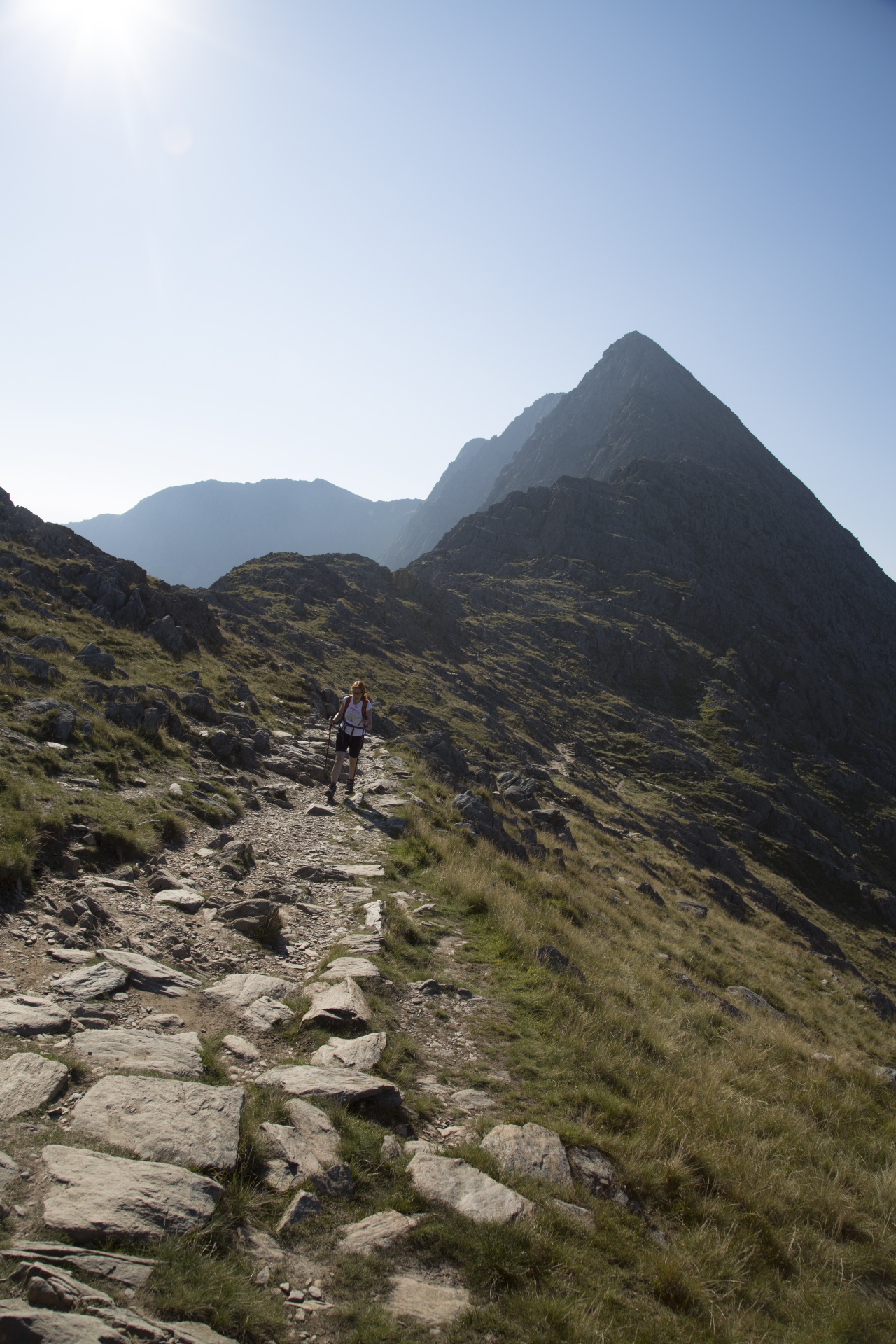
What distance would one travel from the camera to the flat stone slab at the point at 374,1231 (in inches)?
175

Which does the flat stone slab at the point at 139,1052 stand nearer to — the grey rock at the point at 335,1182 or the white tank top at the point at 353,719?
the grey rock at the point at 335,1182

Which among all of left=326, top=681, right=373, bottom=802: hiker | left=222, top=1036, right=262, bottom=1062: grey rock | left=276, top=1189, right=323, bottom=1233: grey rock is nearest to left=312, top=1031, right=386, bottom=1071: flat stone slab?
left=222, top=1036, right=262, bottom=1062: grey rock

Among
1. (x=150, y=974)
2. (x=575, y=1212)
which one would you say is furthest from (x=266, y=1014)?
(x=575, y=1212)

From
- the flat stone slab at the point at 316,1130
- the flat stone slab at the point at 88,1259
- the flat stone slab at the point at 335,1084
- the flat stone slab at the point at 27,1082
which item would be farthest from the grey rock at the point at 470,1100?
the flat stone slab at the point at 27,1082

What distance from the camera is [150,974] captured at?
23.4 ft

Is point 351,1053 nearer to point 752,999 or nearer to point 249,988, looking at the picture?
point 249,988

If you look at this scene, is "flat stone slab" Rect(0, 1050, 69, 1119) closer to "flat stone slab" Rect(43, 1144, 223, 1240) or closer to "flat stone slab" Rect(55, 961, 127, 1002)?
"flat stone slab" Rect(43, 1144, 223, 1240)

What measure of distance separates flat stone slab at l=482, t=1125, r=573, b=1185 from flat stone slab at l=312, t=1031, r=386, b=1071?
4.54 ft

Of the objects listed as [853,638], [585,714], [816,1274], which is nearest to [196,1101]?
[816,1274]

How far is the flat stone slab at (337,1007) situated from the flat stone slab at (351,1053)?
0.23 meters

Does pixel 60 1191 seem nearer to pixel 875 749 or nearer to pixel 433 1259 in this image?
pixel 433 1259

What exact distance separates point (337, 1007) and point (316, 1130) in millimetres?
1843

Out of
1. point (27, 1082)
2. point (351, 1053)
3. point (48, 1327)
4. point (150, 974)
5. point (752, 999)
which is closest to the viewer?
point (48, 1327)

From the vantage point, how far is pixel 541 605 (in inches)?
4616
